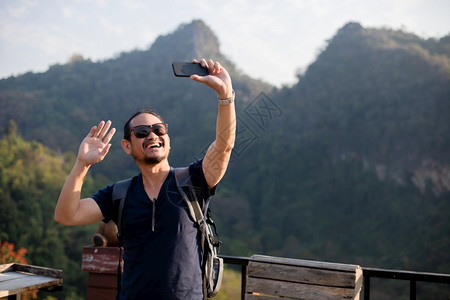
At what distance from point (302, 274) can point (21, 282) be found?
5.28 feet

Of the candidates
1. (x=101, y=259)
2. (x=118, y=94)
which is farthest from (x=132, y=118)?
(x=118, y=94)

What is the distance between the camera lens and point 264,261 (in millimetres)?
2504

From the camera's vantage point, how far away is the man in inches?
59.2

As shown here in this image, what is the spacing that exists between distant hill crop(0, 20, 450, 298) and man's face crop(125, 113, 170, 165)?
22586 millimetres

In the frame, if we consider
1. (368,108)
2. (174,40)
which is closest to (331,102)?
(368,108)

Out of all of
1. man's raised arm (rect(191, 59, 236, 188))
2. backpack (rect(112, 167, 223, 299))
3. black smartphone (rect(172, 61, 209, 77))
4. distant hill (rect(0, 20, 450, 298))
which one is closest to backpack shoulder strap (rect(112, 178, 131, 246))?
backpack (rect(112, 167, 223, 299))

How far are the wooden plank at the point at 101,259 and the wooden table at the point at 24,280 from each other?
193 millimetres

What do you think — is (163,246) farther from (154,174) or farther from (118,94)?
(118,94)

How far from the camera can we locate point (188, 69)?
Answer: 151 cm

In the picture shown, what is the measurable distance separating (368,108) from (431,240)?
1213 centimetres

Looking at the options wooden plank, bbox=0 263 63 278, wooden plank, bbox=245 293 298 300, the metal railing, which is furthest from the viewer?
wooden plank, bbox=0 263 63 278

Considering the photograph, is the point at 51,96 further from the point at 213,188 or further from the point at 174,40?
the point at 213,188

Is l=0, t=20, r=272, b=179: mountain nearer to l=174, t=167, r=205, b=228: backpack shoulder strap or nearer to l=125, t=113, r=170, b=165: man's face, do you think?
l=125, t=113, r=170, b=165: man's face

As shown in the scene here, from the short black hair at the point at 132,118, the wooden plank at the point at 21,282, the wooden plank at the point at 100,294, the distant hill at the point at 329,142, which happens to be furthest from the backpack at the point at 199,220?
the distant hill at the point at 329,142
